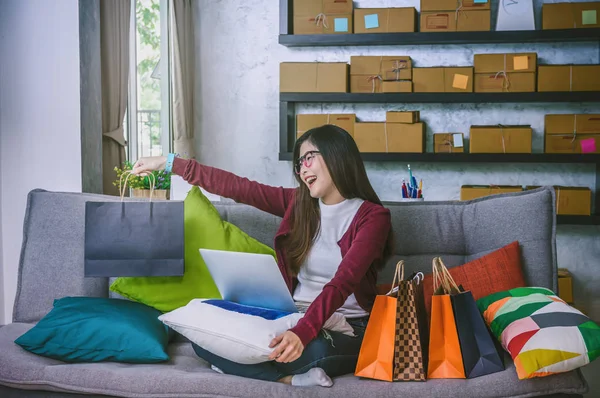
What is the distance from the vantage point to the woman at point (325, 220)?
6.02 feet

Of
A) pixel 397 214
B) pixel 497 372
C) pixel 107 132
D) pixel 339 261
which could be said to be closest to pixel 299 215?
pixel 339 261

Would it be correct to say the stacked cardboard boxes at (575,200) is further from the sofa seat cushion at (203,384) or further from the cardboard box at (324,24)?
the sofa seat cushion at (203,384)

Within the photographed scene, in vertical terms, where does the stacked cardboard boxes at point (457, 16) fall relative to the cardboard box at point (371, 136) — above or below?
above

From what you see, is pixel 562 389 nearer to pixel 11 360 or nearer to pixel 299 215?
pixel 299 215

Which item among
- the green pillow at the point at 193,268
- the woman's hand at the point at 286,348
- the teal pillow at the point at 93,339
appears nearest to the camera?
the woman's hand at the point at 286,348

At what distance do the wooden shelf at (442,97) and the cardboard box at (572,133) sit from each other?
0.41 ft

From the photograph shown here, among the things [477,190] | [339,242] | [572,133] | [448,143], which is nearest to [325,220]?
[339,242]

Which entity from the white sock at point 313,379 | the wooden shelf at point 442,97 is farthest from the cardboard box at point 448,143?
the white sock at point 313,379

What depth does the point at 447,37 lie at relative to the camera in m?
4.28

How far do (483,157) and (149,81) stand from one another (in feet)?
7.64

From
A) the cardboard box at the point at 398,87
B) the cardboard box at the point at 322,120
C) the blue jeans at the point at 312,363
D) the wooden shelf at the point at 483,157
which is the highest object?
the cardboard box at the point at 398,87

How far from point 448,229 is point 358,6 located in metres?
2.88

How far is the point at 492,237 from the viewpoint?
210 centimetres

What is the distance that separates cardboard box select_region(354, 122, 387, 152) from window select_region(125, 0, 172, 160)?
4.51 feet
